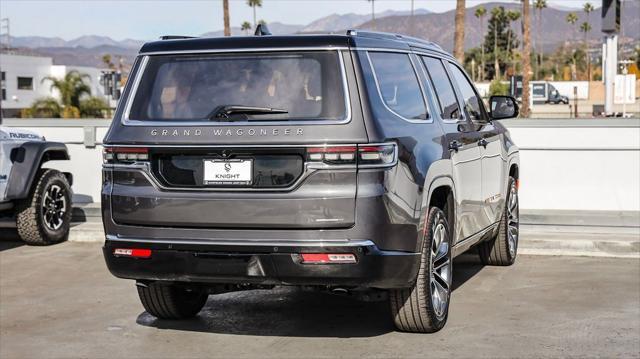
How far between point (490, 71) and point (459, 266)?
14797 centimetres

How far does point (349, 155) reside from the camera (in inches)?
217

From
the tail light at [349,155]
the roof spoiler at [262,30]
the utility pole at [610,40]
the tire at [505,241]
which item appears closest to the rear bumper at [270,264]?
the tail light at [349,155]

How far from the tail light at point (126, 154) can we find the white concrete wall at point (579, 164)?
23.3 feet

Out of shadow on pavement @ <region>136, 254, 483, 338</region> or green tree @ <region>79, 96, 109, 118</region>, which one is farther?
green tree @ <region>79, 96, 109, 118</region>

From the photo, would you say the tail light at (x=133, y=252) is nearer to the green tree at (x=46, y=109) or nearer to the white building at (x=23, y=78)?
the green tree at (x=46, y=109)

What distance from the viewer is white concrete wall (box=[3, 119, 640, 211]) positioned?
11.9m

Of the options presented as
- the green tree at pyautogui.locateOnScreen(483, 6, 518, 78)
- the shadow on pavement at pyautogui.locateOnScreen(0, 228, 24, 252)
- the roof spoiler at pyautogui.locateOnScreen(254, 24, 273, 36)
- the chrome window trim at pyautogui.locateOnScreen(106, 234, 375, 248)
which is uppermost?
the green tree at pyautogui.locateOnScreen(483, 6, 518, 78)

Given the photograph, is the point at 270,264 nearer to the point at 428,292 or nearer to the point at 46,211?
the point at 428,292

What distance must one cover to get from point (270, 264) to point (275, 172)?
1.67ft

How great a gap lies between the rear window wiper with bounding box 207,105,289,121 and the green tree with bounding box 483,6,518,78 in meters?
140

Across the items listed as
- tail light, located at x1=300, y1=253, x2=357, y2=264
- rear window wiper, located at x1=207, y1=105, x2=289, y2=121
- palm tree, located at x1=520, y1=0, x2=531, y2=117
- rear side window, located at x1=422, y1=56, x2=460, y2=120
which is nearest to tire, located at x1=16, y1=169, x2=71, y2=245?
rear side window, located at x1=422, y1=56, x2=460, y2=120

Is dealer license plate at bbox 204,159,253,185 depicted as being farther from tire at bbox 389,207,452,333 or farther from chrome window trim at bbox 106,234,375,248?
tire at bbox 389,207,452,333

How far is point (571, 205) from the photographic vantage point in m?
12.2

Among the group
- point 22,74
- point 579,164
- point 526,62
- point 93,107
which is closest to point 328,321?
point 579,164
